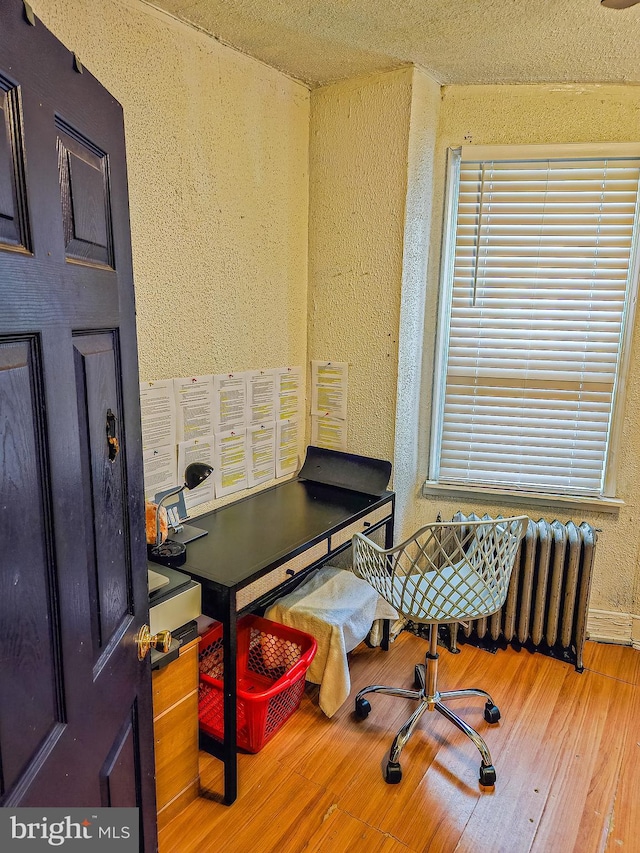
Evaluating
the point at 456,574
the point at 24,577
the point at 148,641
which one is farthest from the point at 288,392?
the point at 24,577

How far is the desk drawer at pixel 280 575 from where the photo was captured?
1758mm

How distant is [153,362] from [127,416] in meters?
0.89

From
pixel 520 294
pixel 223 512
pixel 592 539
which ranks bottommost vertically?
pixel 592 539

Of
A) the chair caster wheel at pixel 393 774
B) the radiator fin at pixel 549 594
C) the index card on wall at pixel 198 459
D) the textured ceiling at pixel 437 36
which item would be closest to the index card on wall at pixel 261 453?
the index card on wall at pixel 198 459

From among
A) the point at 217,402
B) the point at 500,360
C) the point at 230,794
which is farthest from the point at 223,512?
the point at 500,360

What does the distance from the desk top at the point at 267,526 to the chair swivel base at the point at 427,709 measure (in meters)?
0.63

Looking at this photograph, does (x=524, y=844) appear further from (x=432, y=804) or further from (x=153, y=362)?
(x=153, y=362)

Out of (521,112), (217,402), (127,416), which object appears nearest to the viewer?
(127,416)

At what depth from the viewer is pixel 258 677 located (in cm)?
214

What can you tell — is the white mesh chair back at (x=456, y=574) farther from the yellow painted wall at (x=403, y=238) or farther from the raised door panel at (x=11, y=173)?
the raised door panel at (x=11, y=173)

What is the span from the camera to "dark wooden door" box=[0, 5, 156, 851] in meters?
0.68

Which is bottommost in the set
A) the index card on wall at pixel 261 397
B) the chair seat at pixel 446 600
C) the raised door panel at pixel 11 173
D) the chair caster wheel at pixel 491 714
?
the chair caster wheel at pixel 491 714

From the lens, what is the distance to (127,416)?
3.50ft

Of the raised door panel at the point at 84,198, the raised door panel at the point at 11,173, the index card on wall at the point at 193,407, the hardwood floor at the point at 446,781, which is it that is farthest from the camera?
the index card on wall at the point at 193,407
